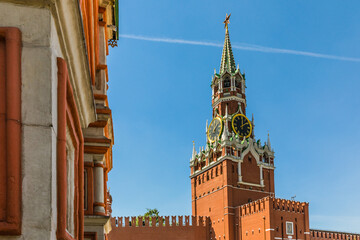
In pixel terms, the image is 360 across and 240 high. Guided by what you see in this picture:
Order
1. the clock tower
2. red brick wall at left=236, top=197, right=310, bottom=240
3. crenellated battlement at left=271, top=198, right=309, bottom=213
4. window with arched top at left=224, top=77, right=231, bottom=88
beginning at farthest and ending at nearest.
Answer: window with arched top at left=224, top=77, right=231, bottom=88
the clock tower
crenellated battlement at left=271, top=198, right=309, bottom=213
red brick wall at left=236, top=197, right=310, bottom=240

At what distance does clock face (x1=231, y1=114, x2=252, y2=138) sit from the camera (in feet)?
218

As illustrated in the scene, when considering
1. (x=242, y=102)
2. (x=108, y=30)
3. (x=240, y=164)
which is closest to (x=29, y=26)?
(x=108, y=30)

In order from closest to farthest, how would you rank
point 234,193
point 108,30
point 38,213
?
point 38,213
point 108,30
point 234,193

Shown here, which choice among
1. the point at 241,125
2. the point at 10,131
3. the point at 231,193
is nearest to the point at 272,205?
the point at 231,193

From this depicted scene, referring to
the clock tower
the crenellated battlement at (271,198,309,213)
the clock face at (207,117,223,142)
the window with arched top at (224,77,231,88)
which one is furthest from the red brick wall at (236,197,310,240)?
the window with arched top at (224,77,231,88)

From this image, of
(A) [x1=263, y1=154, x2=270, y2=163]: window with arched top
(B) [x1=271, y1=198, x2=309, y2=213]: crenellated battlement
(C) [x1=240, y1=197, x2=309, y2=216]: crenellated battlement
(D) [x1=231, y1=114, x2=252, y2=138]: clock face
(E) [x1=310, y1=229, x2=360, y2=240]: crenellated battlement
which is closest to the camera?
(C) [x1=240, y1=197, x2=309, y2=216]: crenellated battlement

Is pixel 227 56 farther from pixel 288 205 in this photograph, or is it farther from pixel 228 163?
pixel 288 205

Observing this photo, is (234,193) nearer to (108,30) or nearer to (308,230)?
(308,230)

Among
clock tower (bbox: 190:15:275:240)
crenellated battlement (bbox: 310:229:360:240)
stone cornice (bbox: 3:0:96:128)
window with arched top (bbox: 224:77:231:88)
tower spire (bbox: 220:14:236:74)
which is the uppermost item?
tower spire (bbox: 220:14:236:74)

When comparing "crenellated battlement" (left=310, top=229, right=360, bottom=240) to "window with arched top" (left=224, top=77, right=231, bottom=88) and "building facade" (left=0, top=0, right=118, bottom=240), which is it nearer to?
"window with arched top" (left=224, top=77, right=231, bottom=88)

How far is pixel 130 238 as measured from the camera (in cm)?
5841

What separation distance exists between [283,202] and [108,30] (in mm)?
46362

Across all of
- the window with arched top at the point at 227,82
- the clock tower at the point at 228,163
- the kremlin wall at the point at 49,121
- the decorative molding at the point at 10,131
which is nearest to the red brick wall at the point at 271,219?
the clock tower at the point at 228,163

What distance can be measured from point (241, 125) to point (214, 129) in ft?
11.2
